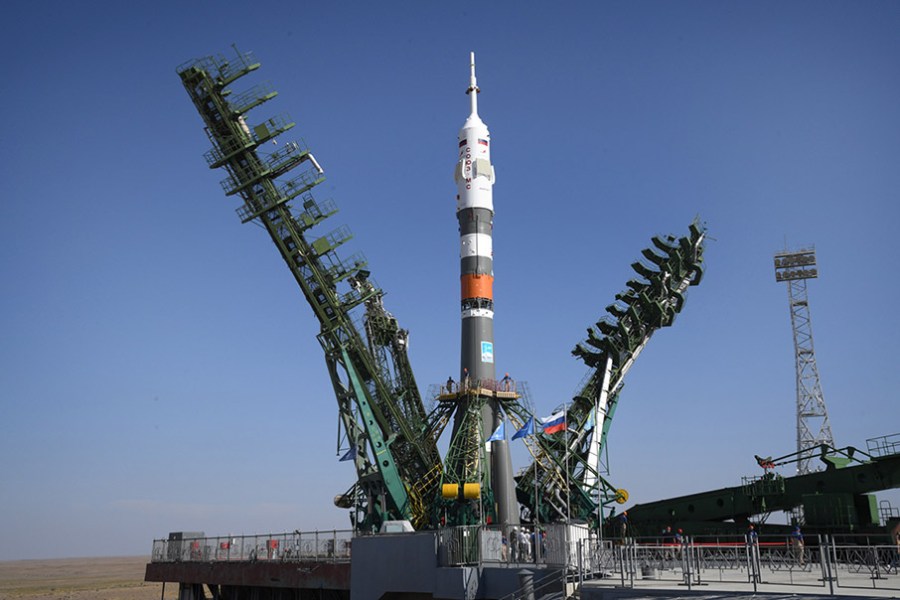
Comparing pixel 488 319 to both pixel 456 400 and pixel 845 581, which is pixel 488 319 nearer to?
pixel 456 400

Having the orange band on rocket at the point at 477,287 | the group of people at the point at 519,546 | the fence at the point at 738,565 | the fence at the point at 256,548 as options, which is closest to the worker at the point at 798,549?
the fence at the point at 738,565

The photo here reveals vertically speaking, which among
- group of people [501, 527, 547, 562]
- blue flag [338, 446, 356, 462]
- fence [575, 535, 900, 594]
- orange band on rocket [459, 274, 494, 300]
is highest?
orange band on rocket [459, 274, 494, 300]

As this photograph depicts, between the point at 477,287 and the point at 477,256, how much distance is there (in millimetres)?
1978

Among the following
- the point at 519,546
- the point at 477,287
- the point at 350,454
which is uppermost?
the point at 477,287

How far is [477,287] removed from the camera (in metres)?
48.2

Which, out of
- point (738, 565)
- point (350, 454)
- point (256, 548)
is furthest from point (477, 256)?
point (738, 565)

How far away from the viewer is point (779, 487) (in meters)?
39.2

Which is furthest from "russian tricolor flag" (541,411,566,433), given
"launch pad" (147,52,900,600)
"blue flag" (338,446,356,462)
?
"blue flag" (338,446,356,462)

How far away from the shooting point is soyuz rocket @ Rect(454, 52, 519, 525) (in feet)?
154

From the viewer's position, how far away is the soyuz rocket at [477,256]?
47.0 m

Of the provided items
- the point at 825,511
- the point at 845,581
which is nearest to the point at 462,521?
the point at 825,511

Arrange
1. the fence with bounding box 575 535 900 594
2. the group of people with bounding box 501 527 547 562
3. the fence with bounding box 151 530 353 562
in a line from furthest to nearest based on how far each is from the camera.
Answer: the fence with bounding box 151 530 353 562 → the group of people with bounding box 501 527 547 562 → the fence with bounding box 575 535 900 594

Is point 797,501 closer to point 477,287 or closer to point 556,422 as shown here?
point 556,422

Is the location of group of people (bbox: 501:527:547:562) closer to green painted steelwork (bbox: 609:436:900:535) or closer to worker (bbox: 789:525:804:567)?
worker (bbox: 789:525:804:567)
